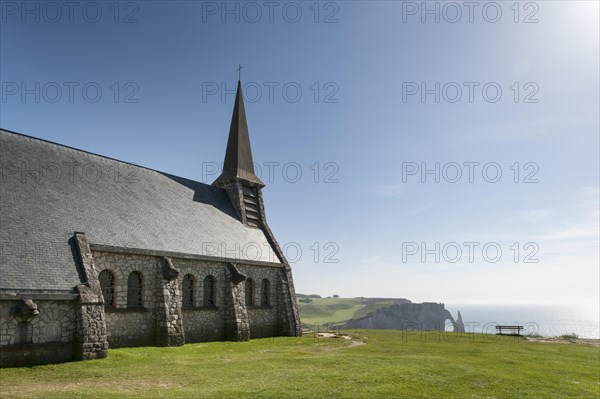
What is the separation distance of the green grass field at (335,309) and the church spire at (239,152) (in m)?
98.5

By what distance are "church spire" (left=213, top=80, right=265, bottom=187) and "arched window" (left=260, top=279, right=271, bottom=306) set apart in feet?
30.7

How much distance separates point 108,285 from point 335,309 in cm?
14422

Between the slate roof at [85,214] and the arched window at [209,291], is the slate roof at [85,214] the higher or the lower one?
the higher one

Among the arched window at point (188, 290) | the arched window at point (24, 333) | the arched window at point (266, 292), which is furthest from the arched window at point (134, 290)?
the arched window at point (266, 292)

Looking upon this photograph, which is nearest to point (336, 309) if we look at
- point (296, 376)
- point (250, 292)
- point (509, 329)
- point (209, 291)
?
point (509, 329)

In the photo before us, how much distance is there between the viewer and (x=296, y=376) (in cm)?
1402

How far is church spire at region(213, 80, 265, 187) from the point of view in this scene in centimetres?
3644

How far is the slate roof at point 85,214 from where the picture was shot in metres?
17.4

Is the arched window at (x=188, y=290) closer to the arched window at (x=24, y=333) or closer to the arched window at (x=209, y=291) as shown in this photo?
the arched window at (x=209, y=291)

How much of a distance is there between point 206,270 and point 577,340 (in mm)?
30586

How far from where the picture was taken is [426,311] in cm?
13012

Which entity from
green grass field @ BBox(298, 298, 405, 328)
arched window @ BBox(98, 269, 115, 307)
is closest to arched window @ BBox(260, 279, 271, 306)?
arched window @ BBox(98, 269, 115, 307)

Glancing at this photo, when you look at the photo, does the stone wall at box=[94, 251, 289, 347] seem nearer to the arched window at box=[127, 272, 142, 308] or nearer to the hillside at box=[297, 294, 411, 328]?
the arched window at box=[127, 272, 142, 308]

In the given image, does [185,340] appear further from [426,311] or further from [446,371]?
[426,311]
